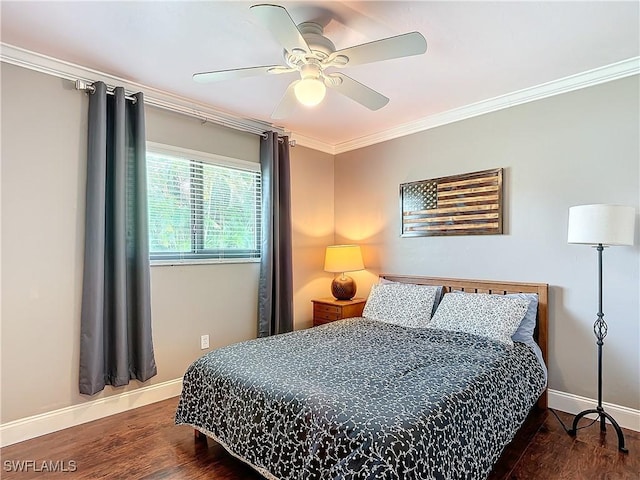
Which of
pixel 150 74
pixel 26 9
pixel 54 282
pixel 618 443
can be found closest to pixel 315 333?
pixel 54 282

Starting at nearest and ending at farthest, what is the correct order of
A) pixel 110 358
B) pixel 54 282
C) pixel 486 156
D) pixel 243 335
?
pixel 54 282, pixel 110 358, pixel 486 156, pixel 243 335

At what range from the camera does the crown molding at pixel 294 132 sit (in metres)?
2.50

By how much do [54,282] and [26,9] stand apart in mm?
1643

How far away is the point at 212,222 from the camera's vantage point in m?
3.45

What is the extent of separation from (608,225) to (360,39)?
1.91 meters

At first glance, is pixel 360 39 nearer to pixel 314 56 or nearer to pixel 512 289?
pixel 314 56

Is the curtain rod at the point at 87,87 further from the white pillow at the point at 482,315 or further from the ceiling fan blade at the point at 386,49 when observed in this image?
the white pillow at the point at 482,315

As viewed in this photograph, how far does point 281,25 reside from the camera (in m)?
1.65

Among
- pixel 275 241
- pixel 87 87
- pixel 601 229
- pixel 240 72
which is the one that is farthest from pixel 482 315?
pixel 87 87

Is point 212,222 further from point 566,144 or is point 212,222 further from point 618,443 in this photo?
point 618,443

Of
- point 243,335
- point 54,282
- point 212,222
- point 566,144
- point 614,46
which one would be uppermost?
point 614,46

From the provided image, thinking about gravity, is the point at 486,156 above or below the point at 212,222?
above

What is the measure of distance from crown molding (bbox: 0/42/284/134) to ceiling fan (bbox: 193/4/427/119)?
1094 mm
